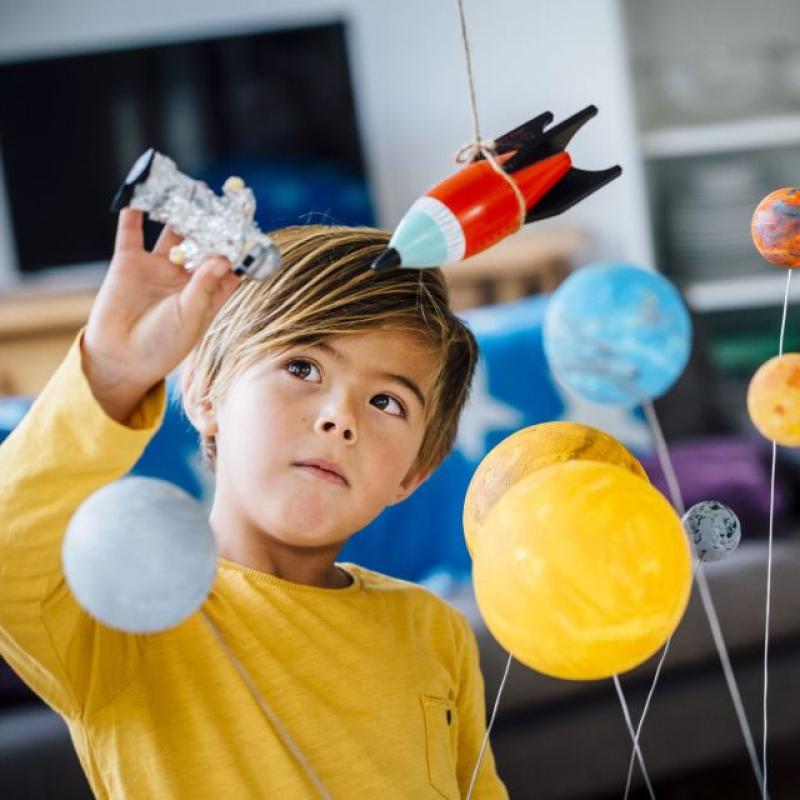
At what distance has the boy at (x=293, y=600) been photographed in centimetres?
64

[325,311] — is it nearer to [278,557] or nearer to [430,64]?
[278,557]

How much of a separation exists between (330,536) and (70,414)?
9.7 inches

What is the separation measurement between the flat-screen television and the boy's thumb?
2364mm

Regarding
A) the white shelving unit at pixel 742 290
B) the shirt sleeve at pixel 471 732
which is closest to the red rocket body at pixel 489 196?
the shirt sleeve at pixel 471 732

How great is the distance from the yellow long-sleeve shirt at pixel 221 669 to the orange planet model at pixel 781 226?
0.34 m

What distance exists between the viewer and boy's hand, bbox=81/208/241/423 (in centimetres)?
48

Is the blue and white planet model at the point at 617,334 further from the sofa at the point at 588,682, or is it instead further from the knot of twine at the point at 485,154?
the sofa at the point at 588,682

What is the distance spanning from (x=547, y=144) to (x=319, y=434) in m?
0.24

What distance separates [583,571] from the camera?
441 mm

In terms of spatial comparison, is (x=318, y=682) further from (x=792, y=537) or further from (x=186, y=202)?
(x=792, y=537)

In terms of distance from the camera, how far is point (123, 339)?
50 cm

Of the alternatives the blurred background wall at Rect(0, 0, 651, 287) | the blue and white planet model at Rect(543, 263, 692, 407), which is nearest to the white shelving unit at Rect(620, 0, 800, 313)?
the blurred background wall at Rect(0, 0, 651, 287)

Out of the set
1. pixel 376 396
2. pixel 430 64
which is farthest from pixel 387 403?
pixel 430 64

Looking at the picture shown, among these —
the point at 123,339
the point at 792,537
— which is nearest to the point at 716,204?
the point at 792,537
